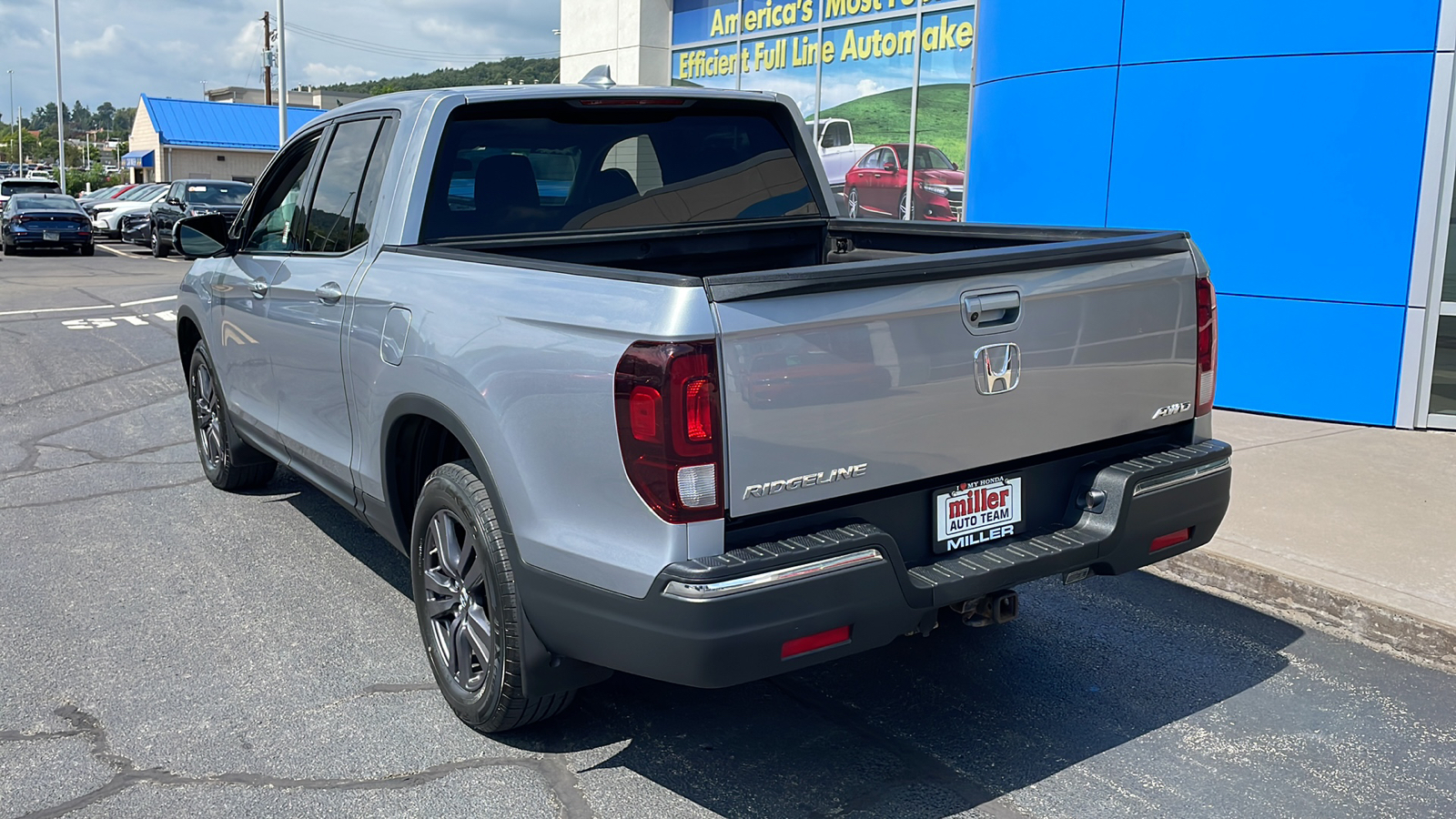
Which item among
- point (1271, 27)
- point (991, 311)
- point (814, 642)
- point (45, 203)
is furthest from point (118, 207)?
point (814, 642)

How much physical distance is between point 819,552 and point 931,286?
78cm

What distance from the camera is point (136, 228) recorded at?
3069 cm

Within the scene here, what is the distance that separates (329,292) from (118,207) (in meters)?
33.1

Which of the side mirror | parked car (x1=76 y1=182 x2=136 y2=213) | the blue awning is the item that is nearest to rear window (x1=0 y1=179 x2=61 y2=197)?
parked car (x1=76 y1=182 x2=136 y2=213)

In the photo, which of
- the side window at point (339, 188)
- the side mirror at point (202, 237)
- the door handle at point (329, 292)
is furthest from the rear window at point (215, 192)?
the door handle at point (329, 292)

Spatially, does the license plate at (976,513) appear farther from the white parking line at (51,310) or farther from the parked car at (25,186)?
the parked car at (25,186)

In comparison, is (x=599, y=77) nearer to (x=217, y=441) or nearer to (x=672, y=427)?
(x=672, y=427)

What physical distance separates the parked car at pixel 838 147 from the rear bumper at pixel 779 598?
42.1 ft

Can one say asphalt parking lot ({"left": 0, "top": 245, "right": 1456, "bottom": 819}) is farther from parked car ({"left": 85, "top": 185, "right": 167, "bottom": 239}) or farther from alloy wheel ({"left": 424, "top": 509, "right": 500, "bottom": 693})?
parked car ({"left": 85, "top": 185, "right": 167, "bottom": 239})

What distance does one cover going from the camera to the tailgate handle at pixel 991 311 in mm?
3277

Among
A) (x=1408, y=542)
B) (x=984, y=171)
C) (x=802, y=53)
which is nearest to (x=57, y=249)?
(x=802, y=53)

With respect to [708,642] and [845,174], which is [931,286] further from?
[845,174]

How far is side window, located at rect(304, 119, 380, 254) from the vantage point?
4641 mm

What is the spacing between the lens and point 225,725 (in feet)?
12.6
